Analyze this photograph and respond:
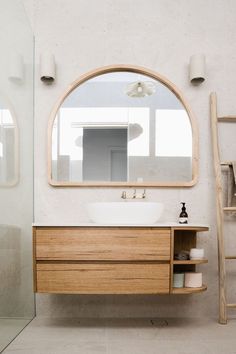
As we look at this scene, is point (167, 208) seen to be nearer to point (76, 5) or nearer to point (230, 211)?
point (230, 211)

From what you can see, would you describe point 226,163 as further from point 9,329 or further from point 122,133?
point 9,329

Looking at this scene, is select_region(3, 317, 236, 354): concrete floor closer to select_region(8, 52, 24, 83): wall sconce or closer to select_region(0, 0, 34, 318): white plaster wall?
select_region(0, 0, 34, 318): white plaster wall

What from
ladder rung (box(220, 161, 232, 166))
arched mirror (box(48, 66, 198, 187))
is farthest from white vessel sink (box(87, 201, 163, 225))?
ladder rung (box(220, 161, 232, 166))

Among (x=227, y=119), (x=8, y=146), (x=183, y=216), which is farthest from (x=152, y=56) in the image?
(x=8, y=146)

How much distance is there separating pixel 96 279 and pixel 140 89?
1.40 meters

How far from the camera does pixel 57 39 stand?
257 centimetres

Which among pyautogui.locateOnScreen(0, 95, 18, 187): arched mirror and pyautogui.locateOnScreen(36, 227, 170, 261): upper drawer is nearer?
pyautogui.locateOnScreen(0, 95, 18, 187): arched mirror

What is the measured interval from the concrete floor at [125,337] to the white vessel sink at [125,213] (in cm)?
69

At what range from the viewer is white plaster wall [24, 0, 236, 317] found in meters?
2.50

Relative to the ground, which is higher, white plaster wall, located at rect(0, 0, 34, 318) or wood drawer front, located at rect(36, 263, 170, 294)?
white plaster wall, located at rect(0, 0, 34, 318)

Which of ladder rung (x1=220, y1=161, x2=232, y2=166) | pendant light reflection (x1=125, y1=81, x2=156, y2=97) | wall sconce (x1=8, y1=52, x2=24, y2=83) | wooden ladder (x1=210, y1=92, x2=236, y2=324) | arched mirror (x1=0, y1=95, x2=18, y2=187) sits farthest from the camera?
pendant light reflection (x1=125, y1=81, x2=156, y2=97)

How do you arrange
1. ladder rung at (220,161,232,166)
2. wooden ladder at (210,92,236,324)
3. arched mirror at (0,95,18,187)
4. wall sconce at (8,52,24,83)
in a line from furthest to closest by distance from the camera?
ladder rung at (220,161,232,166) < wooden ladder at (210,92,236,324) < wall sconce at (8,52,24,83) < arched mirror at (0,95,18,187)

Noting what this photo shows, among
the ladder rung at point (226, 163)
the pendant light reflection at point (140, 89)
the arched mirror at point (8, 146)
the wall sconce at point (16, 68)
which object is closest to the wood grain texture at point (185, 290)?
the ladder rung at point (226, 163)

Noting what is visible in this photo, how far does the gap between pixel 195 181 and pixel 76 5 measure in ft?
5.24
